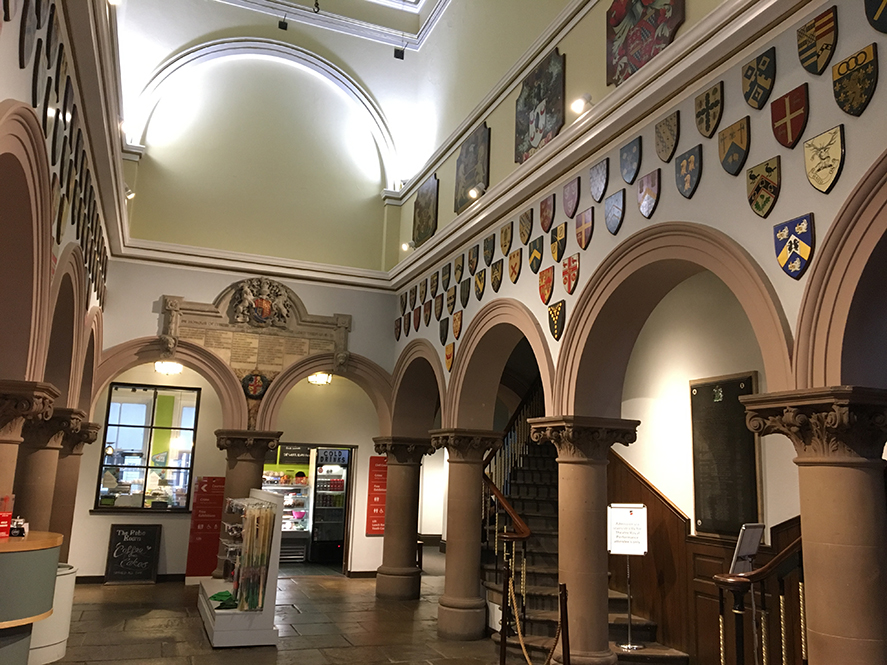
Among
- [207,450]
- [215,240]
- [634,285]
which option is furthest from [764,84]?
[207,450]

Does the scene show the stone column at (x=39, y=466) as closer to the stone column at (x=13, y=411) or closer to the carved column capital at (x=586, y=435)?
the stone column at (x=13, y=411)

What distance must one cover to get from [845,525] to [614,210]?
115 inches

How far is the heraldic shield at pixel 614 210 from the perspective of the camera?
5746 millimetres

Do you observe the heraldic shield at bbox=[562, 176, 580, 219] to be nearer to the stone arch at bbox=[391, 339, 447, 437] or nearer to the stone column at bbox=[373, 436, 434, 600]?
the stone arch at bbox=[391, 339, 447, 437]

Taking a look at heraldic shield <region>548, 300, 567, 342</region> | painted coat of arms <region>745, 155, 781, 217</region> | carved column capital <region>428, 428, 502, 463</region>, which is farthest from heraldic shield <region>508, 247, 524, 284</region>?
painted coat of arms <region>745, 155, 781, 217</region>

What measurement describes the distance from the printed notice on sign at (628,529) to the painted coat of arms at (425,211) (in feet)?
14.8

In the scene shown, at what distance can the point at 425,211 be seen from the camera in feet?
33.7

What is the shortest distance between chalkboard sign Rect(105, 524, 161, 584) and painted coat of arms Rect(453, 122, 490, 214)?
22.3ft

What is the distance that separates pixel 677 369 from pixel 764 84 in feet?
13.5

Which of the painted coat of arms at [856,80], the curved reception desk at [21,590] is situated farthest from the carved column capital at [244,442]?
the painted coat of arms at [856,80]

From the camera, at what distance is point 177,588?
10742 mm

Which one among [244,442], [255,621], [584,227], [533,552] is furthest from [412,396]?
[584,227]

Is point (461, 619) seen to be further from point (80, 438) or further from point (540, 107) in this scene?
point (540, 107)

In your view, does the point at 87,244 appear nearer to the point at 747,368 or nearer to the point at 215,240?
the point at 215,240
